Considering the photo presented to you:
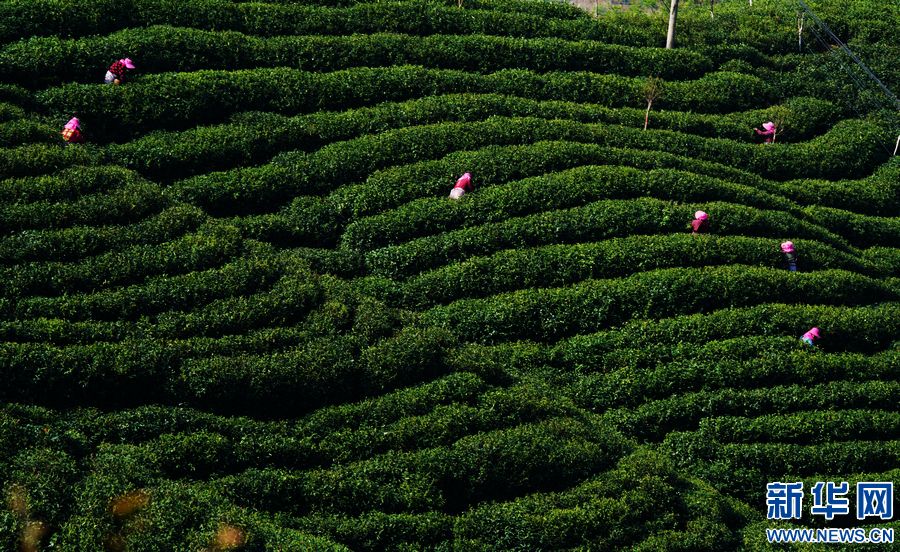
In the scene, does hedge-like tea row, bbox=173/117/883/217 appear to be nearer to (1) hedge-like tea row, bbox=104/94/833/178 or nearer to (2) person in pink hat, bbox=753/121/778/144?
(1) hedge-like tea row, bbox=104/94/833/178

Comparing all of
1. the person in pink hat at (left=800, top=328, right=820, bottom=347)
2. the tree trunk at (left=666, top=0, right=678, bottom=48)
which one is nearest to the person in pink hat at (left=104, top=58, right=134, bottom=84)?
the tree trunk at (left=666, top=0, right=678, bottom=48)

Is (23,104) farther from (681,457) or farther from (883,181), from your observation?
(883,181)

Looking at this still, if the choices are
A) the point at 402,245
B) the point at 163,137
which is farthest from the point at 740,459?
the point at 163,137

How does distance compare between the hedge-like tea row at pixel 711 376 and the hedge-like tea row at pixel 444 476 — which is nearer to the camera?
the hedge-like tea row at pixel 444 476

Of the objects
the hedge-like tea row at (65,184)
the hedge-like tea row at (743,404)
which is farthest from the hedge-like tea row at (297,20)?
the hedge-like tea row at (743,404)

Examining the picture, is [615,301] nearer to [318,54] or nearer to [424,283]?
[424,283]

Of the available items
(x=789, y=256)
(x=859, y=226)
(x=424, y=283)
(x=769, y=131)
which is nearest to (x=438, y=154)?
(x=424, y=283)

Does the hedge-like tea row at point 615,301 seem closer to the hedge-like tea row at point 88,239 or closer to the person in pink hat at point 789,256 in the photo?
the person in pink hat at point 789,256
